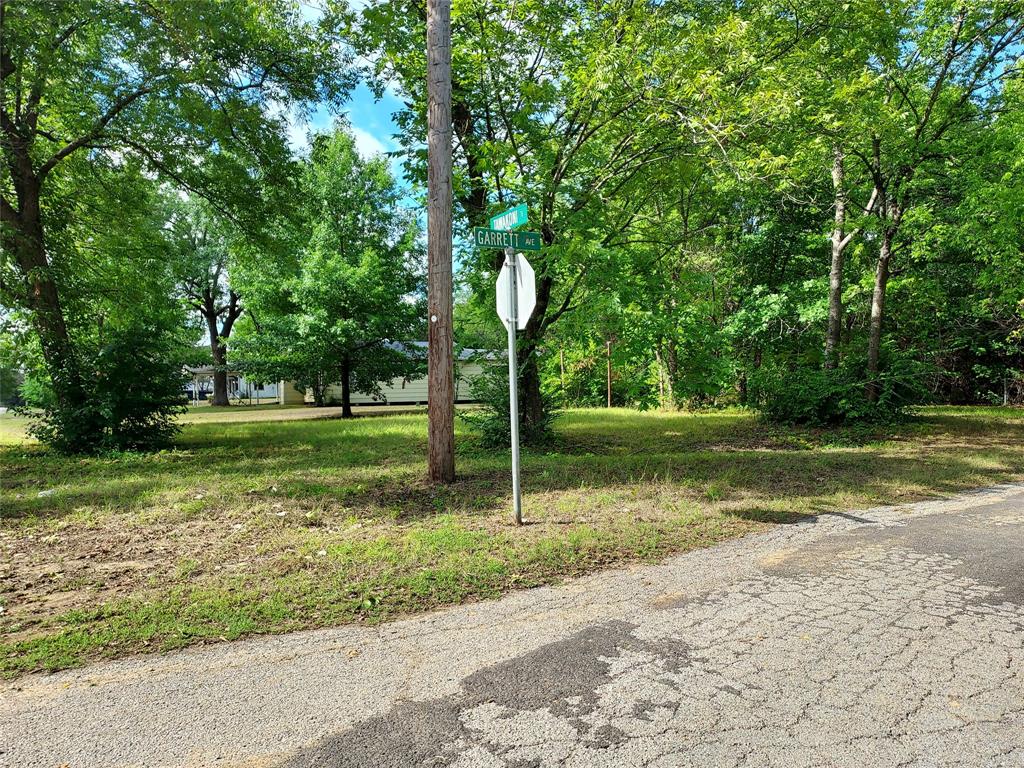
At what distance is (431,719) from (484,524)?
3131 mm

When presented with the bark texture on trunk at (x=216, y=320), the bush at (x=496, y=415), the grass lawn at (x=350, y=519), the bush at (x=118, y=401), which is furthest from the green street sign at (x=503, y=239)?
the bark texture on trunk at (x=216, y=320)

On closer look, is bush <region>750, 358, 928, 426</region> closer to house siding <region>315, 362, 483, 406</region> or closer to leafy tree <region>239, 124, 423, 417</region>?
leafy tree <region>239, 124, 423, 417</region>

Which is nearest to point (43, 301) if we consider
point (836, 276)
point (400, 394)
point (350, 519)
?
point (350, 519)

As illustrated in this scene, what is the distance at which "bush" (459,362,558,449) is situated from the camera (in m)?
10.3

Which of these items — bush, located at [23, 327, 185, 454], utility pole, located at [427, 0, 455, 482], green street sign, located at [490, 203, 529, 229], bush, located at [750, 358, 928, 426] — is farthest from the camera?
bush, located at [750, 358, 928, 426]

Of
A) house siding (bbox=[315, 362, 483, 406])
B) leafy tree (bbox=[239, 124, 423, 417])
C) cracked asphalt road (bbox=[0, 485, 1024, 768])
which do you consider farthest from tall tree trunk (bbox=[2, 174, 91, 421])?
house siding (bbox=[315, 362, 483, 406])

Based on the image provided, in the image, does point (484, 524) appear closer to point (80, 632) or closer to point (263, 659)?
point (263, 659)

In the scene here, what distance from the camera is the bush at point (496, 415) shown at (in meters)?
10.3

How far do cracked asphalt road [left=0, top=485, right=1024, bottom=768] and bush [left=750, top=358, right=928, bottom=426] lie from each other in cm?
1002

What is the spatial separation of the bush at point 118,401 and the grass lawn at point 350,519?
60 centimetres

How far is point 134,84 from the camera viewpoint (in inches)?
419

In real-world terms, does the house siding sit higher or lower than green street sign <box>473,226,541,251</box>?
lower

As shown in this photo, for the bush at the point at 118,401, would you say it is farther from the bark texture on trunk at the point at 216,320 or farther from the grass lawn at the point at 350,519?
the bark texture on trunk at the point at 216,320

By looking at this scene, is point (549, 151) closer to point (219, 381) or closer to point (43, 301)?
point (43, 301)
